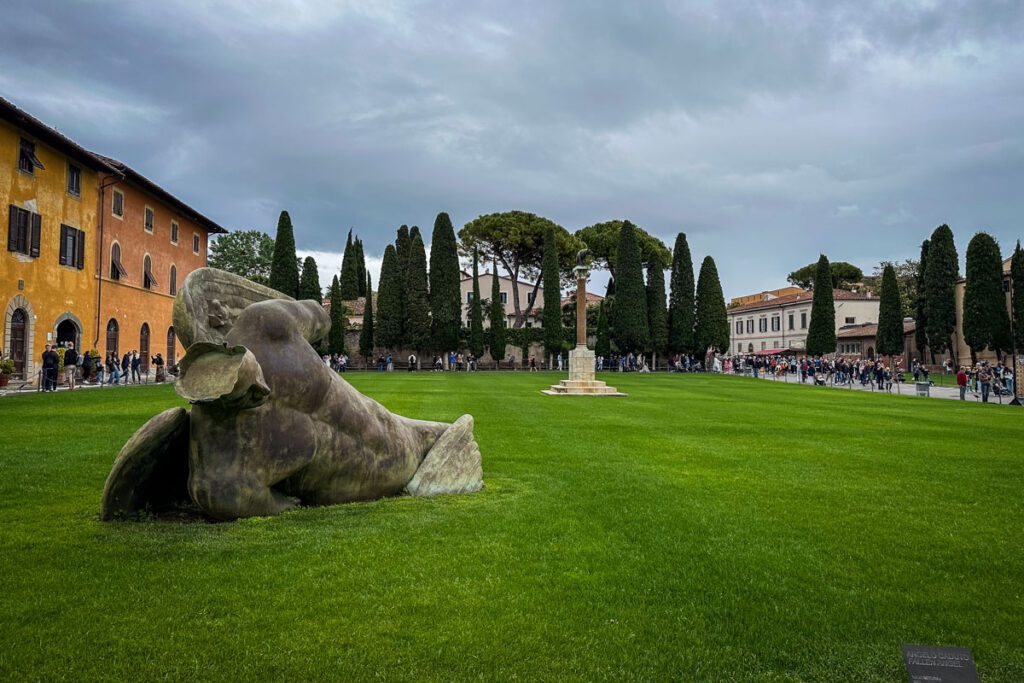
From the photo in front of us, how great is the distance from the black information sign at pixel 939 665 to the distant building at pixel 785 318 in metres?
67.0

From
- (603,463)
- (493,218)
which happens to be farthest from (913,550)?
(493,218)

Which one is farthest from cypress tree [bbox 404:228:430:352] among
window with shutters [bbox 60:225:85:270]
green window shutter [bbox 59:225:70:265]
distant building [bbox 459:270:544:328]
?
green window shutter [bbox 59:225:70:265]

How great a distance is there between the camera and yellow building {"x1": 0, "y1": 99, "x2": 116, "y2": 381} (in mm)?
24594

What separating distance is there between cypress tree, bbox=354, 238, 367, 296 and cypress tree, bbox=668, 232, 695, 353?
36.5m

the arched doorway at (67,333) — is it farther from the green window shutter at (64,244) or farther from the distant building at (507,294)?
the distant building at (507,294)

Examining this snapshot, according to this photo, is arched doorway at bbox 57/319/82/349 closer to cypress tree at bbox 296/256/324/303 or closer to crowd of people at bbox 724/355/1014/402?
cypress tree at bbox 296/256/324/303

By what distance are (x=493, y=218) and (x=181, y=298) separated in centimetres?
5925

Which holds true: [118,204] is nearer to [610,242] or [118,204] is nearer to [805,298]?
[610,242]

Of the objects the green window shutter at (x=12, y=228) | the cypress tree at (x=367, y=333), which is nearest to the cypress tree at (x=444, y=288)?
the cypress tree at (x=367, y=333)

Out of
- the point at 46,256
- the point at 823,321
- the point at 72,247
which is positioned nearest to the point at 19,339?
the point at 46,256

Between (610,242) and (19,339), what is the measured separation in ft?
166

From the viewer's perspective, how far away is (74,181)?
1137 inches

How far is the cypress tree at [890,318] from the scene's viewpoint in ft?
171

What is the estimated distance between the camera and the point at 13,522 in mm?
5176
